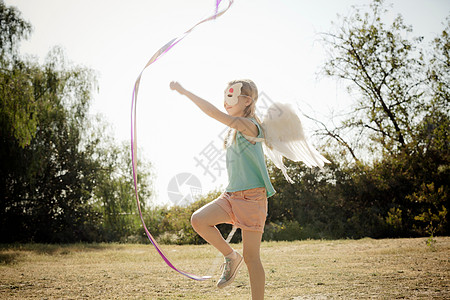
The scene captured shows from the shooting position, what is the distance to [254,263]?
315cm

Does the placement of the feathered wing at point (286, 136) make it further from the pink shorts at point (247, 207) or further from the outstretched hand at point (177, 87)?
the outstretched hand at point (177, 87)

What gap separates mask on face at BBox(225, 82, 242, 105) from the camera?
3.50 m

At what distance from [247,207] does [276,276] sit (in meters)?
2.44

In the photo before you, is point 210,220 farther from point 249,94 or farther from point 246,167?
point 249,94

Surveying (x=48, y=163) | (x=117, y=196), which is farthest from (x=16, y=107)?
(x=117, y=196)

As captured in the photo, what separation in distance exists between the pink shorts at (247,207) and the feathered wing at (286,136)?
372 mm

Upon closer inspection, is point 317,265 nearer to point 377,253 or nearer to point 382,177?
point 377,253

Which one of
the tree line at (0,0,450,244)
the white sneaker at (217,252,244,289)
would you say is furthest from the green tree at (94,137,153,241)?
the white sneaker at (217,252,244,289)

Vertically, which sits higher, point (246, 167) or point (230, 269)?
point (246, 167)

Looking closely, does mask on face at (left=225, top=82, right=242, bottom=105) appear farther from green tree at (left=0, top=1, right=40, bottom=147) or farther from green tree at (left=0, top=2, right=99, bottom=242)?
green tree at (left=0, top=2, right=99, bottom=242)

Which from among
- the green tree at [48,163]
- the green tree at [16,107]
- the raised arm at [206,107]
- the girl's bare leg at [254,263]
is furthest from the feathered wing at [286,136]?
the green tree at [48,163]

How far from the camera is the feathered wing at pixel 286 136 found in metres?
3.43

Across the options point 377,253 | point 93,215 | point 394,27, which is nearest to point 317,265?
point 377,253

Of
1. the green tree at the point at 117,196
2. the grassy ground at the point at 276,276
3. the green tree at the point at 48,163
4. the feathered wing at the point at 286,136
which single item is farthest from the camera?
the green tree at the point at 117,196
